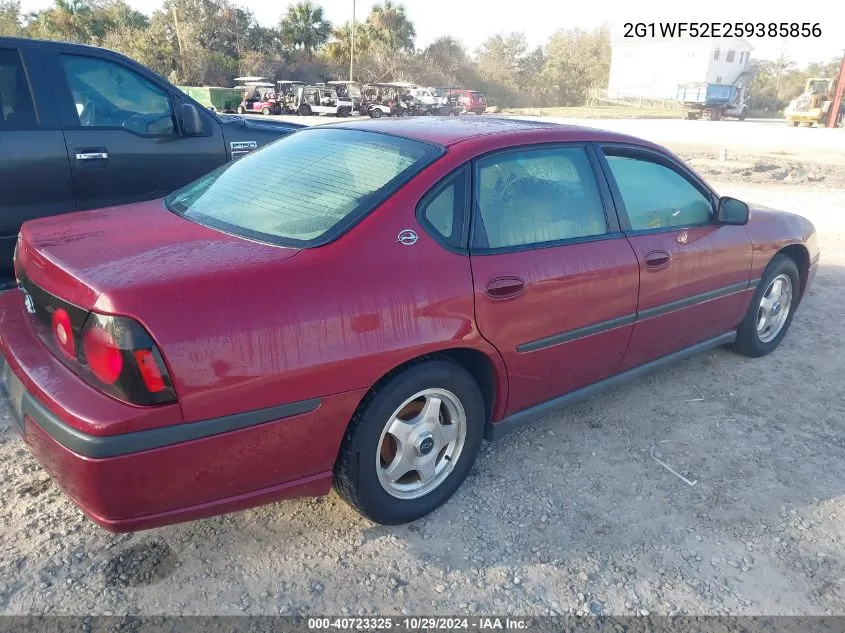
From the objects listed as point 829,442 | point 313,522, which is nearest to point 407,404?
point 313,522

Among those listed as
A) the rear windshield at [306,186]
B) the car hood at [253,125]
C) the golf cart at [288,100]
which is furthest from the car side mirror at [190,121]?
the golf cart at [288,100]

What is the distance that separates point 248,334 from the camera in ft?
6.49

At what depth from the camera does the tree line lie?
148ft

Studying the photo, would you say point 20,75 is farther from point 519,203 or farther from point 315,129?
point 519,203

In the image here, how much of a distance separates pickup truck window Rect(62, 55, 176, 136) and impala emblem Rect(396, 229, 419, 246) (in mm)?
3106

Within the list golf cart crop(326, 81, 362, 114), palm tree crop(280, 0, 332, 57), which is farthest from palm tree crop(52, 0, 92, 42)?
golf cart crop(326, 81, 362, 114)

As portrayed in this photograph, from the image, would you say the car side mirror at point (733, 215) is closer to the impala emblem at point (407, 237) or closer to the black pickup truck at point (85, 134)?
the impala emblem at point (407, 237)

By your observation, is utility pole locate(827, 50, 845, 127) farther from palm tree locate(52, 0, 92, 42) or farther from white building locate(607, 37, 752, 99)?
palm tree locate(52, 0, 92, 42)

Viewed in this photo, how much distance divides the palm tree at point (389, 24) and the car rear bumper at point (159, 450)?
180 ft

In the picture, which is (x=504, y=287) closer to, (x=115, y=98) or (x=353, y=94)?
(x=115, y=98)

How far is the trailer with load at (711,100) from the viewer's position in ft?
120

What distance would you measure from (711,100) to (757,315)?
37611 mm

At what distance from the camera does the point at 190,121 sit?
470 centimetres

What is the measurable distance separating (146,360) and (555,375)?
1829 mm
